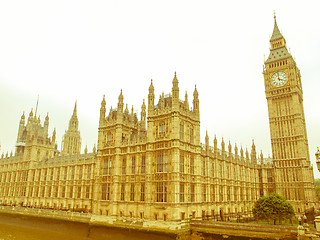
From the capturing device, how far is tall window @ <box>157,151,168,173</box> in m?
48.8

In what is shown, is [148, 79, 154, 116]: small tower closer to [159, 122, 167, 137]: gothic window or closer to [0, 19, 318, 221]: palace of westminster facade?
[0, 19, 318, 221]: palace of westminster facade

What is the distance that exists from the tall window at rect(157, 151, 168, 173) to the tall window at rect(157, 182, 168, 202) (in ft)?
8.75

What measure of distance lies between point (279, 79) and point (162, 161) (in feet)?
201

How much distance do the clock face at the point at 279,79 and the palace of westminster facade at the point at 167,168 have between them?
157 millimetres

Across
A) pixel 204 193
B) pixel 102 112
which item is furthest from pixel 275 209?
pixel 102 112

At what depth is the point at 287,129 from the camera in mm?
84750

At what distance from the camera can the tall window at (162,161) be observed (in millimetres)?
48781

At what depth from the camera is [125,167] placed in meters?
55.7

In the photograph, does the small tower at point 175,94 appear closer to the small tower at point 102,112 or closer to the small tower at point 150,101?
the small tower at point 150,101

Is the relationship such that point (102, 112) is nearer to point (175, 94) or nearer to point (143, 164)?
point (143, 164)

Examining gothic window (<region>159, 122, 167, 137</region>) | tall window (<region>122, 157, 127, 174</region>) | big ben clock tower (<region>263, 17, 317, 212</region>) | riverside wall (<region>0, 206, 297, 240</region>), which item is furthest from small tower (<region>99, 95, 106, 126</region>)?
big ben clock tower (<region>263, 17, 317, 212</region>)

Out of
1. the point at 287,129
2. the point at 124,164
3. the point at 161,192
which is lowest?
the point at 161,192

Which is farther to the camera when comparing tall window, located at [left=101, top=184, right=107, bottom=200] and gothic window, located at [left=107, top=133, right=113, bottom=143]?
gothic window, located at [left=107, top=133, right=113, bottom=143]

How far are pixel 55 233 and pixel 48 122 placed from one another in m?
66.8
